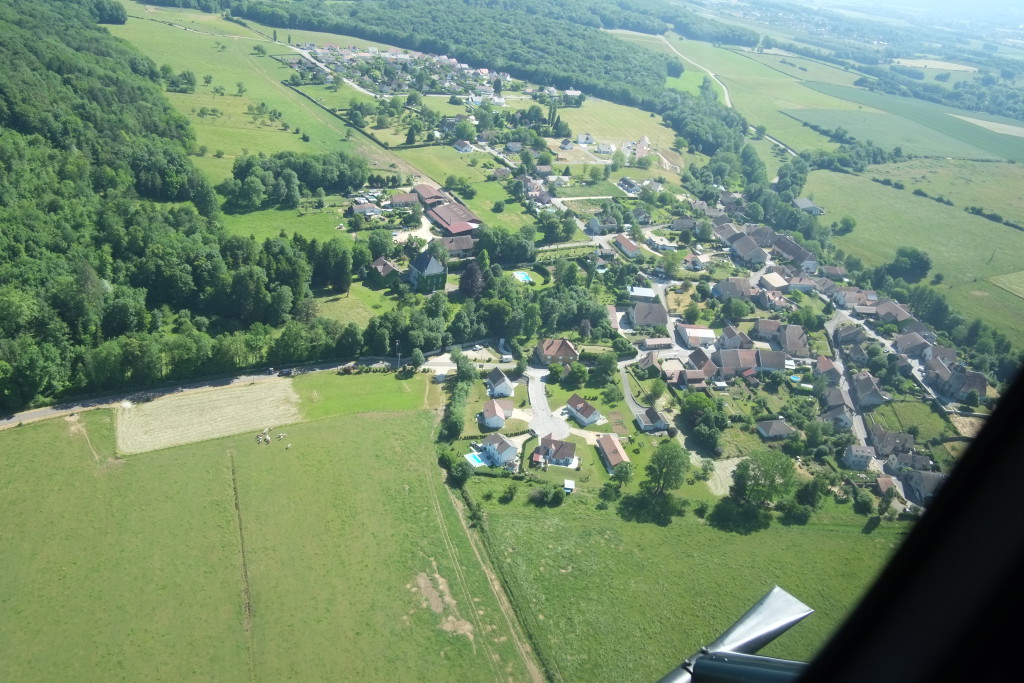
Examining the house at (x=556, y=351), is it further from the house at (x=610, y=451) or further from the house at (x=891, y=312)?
the house at (x=891, y=312)

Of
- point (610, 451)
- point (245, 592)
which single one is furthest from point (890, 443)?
point (245, 592)

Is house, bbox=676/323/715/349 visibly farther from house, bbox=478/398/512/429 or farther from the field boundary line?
the field boundary line

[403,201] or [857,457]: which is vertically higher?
[403,201]

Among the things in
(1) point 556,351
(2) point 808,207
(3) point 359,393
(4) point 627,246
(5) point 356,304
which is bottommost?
(3) point 359,393

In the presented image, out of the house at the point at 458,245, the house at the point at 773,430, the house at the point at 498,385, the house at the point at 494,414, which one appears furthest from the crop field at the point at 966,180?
the house at the point at 494,414

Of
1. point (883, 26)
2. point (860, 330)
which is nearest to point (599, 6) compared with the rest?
point (883, 26)

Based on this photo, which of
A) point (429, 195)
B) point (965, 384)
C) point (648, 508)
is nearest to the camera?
point (648, 508)

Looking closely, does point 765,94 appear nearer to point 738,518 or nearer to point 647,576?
point 738,518
